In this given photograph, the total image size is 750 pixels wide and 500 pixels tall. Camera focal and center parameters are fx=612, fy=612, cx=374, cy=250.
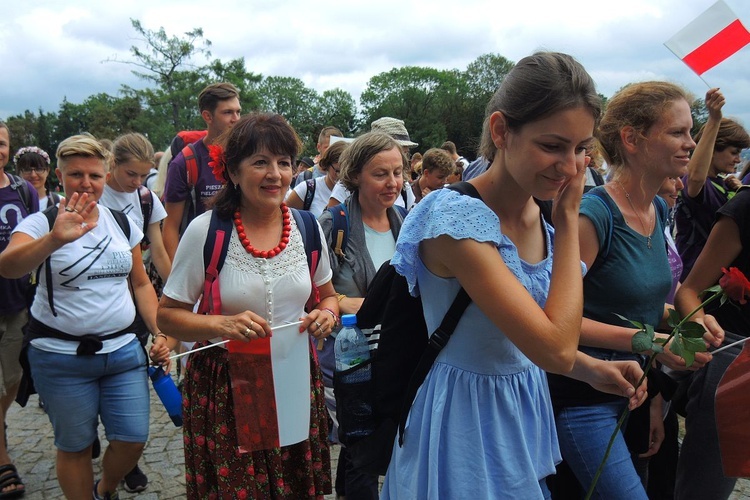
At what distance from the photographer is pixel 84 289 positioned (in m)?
3.17

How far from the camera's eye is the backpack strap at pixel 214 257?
2.60m

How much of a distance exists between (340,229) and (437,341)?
5.97 feet

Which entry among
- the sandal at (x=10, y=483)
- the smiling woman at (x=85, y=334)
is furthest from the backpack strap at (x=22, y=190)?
the sandal at (x=10, y=483)

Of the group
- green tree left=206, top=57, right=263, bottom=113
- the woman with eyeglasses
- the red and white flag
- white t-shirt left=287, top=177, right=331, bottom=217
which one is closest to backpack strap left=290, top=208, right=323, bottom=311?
the red and white flag

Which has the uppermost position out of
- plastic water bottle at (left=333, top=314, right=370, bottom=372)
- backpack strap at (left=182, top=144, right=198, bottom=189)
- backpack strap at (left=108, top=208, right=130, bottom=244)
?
backpack strap at (left=182, top=144, right=198, bottom=189)

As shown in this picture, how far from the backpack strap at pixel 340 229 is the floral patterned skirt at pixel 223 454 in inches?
35.9

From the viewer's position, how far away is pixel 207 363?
2732 mm

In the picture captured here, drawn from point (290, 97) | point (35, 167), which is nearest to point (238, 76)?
point (290, 97)

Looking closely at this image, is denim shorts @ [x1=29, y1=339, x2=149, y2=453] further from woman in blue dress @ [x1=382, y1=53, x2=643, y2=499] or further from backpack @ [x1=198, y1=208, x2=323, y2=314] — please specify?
woman in blue dress @ [x1=382, y1=53, x2=643, y2=499]

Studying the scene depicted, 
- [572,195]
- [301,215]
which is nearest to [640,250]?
[572,195]

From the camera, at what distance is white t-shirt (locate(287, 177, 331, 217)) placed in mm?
5289

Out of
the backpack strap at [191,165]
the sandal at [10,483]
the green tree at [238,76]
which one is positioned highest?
the green tree at [238,76]

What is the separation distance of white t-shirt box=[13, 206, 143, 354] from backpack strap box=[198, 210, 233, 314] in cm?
87

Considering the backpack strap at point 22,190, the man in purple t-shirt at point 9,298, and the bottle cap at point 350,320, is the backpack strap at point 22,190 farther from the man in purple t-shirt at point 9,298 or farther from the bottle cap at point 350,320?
the bottle cap at point 350,320
